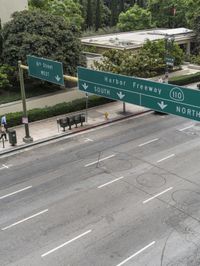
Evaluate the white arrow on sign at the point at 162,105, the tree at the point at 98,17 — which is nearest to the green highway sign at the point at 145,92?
the white arrow on sign at the point at 162,105

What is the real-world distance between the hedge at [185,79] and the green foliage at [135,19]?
32.1 metres

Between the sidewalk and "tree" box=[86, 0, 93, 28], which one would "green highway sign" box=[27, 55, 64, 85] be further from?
"tree" box=[86, 0, 93, 28]

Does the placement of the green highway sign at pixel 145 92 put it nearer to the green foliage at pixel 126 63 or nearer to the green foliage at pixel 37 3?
the green foliage at pixel 126 63

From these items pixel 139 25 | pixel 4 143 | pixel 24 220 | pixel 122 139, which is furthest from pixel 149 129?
pixel 139 25

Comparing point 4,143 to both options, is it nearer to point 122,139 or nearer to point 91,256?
point 122,139

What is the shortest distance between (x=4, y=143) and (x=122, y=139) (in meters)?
7.75

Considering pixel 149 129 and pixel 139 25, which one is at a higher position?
pixel 139 25

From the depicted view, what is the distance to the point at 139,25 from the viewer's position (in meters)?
73.6

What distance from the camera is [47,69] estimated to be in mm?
23938

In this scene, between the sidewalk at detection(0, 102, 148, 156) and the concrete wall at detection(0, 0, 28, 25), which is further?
the concrete wall at detection(0, 0, 28, 25)

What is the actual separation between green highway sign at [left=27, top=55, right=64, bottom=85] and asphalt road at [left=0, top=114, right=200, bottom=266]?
4527mm

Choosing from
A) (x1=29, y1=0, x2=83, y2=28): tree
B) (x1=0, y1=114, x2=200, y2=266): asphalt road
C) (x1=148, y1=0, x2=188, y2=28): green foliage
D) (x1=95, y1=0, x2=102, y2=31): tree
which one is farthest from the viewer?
(x1=95, y1=0, x2=102, y2=31): tree

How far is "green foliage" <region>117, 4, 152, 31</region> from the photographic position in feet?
239

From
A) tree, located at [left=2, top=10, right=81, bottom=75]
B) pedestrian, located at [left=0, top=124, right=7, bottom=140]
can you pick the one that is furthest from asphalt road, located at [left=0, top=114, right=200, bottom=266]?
tree, located at [left=2, top=10, right=81, bottom=75]
